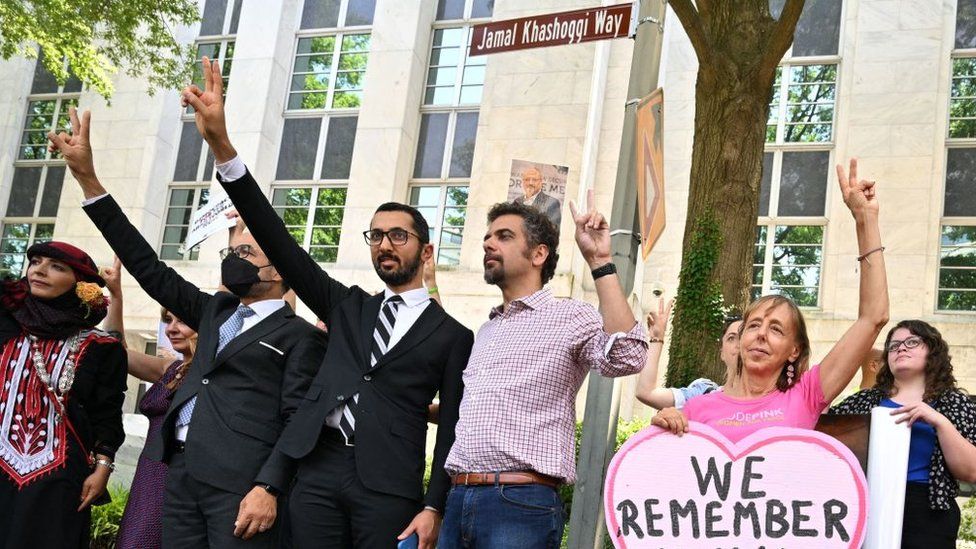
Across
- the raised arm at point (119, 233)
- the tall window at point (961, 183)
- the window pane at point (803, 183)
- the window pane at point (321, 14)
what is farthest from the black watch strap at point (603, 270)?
the window pane at point (321, 14)

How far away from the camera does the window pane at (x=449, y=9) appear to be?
857 inches

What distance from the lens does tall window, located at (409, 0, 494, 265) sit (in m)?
20.8

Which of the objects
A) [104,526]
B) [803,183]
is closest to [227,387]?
[104,526]

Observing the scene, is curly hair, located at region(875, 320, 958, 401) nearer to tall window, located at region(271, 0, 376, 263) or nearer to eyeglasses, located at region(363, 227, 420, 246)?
eyeglasses, located at region(363, 227, 420, 246)

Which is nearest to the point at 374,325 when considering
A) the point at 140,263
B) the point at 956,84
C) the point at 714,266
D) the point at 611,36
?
the point at 140,263

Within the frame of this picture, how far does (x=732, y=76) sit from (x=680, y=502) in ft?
16.6

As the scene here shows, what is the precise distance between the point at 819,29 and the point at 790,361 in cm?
1627

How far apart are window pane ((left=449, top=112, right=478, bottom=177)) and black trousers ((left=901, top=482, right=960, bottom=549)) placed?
16.6 m

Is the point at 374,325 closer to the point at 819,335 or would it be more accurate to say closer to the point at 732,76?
the point at 732,76

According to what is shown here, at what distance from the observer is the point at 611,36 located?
20.8 feet

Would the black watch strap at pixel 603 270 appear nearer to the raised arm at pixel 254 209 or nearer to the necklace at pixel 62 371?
the raised arm at pixel 254 209

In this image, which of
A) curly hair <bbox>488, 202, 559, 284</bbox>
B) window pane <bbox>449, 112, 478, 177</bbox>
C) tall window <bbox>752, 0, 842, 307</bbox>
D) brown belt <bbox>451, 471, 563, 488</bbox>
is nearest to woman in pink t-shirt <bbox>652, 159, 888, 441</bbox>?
brown belt <bbox>451, 471, 563, 488</bbox>

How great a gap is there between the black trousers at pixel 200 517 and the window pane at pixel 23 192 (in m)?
21.8

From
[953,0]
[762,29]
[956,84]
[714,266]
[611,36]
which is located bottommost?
[714,266]
